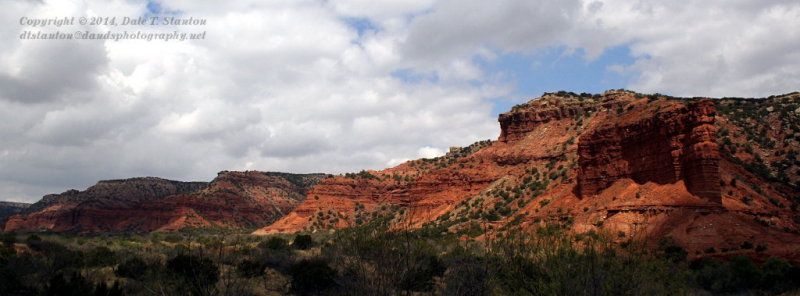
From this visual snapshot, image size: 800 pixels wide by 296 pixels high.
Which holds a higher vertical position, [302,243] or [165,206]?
[165,206]

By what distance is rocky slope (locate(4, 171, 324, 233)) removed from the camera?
111m

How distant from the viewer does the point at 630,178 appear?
4078 centimetres

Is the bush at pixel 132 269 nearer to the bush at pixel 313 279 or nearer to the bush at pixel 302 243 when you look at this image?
the bush at pixel 313 279

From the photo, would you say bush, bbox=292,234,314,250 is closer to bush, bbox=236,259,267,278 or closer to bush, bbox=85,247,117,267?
bush, bbox=236,259,267,278

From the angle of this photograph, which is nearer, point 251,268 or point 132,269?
point 132,269

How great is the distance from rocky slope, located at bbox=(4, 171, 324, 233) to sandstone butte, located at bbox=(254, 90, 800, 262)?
113 feet

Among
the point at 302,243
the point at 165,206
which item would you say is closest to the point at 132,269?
the point at 302,243

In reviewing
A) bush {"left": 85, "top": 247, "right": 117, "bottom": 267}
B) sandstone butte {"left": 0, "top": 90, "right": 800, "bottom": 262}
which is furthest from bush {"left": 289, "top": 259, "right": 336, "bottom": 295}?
bush {"left": 85, "top": 247, "right": 117, "bottom": 267}

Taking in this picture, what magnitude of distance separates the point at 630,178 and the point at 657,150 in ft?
12.0

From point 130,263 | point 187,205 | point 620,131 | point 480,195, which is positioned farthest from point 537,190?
point 187,205

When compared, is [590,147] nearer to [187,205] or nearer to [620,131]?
[620,131]

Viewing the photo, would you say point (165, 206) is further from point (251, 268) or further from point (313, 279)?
point (313, 279)

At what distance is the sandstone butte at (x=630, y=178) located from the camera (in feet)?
105

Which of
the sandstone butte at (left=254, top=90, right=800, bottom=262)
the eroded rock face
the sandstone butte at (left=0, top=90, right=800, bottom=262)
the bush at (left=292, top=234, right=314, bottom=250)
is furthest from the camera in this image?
the bush at (left=292, top=234, right=314, bottom=250)
